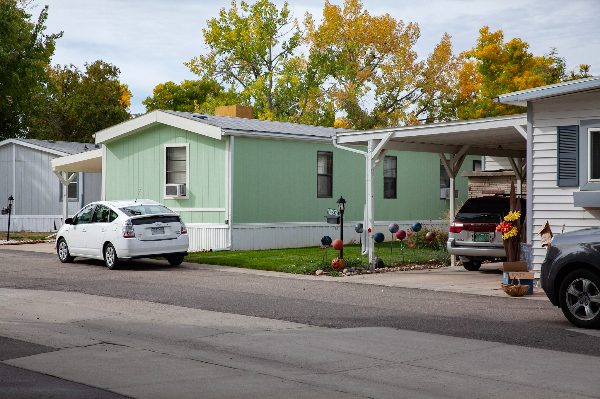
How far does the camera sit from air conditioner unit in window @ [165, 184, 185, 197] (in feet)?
70.6

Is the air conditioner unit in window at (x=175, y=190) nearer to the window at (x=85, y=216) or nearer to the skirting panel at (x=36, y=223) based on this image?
the window at (x=85, y=216)

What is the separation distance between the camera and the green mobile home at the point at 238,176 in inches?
818

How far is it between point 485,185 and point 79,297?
609 inches

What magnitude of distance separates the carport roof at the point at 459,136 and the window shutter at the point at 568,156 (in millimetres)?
795

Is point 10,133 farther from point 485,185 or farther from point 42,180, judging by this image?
point 485,185

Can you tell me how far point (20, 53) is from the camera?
36156mm

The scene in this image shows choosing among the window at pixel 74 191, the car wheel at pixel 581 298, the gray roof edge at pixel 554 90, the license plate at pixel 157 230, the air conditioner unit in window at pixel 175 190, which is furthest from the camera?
the window at pixel 74 191

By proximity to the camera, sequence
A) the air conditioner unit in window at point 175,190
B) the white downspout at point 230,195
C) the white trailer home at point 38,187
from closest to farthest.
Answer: the white downspout at point 230,195
the air conditioner unit in window at point 175,190
the white trailer home at point 38,187

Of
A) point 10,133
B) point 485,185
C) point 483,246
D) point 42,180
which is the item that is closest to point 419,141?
point 483,246

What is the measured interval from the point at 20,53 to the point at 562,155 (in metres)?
30.4

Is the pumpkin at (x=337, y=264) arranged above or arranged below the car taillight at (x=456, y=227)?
below

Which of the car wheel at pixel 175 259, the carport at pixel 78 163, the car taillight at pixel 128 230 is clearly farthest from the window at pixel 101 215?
the carport at pixel 78 163

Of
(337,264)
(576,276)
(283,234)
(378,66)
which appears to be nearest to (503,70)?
(378,66)

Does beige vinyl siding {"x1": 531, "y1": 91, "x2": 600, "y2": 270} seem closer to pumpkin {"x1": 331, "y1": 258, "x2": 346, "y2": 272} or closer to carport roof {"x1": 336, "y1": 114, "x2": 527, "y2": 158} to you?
carport roof {"x1": 336, "y1": 114, "x2": 527, "y2": 158}
